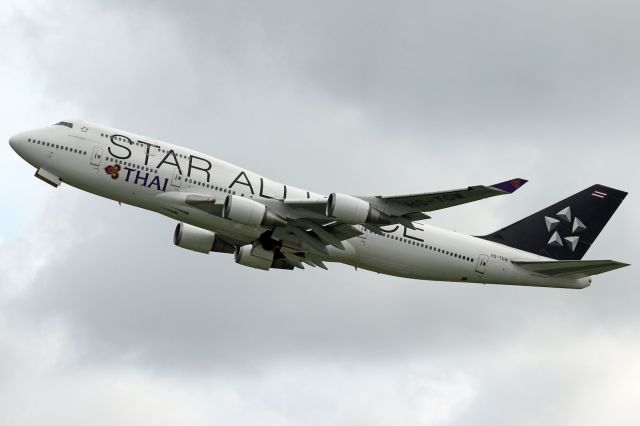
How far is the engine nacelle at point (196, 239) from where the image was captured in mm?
59344

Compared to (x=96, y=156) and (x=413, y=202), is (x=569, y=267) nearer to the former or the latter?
(x=413, y=202)

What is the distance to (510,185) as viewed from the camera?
46.0m

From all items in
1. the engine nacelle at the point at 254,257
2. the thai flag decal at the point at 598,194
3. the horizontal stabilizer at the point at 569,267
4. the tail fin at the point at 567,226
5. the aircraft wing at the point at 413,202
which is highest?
the thai flag decal at the point at 598,194

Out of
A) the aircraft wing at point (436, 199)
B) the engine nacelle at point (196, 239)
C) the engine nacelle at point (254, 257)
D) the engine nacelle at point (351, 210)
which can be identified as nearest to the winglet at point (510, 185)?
the aircraft wing at point (436, 199)

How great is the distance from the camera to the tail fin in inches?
2410

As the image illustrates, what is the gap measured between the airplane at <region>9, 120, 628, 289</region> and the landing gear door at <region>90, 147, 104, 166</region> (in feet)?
0.15

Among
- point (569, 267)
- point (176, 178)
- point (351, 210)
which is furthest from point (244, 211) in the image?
point (569, 267)

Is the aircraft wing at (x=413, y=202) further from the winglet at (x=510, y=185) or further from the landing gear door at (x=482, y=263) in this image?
the landing gear door at (x=482, y=263)

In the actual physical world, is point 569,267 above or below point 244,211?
above

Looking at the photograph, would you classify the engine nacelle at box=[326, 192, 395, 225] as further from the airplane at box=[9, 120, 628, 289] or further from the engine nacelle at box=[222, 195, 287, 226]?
the engine nacelle at box=[222, 195, 287, 226]

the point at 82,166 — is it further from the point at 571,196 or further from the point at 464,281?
the point at 571,196

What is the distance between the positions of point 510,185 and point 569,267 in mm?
13458

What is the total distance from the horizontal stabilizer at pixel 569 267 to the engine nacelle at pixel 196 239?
636 inches

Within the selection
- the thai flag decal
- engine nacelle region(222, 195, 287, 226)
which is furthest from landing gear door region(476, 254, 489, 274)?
engine nacelle region(222, 195, 287, 226)
